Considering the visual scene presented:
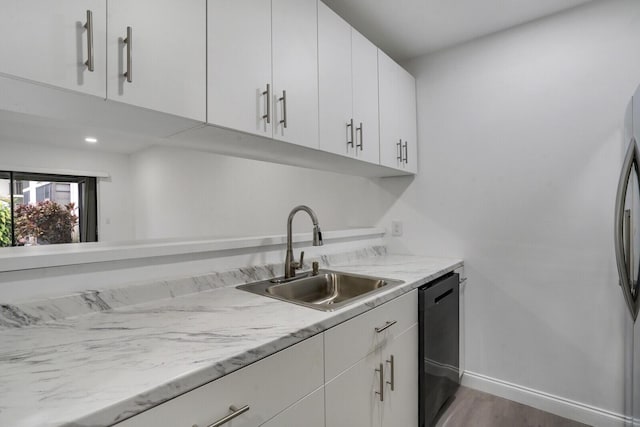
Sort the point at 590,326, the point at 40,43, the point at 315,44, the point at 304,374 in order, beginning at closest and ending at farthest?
the point at 40,43 < the point at 304,374 < the point at 315,44 < the point at 590,326

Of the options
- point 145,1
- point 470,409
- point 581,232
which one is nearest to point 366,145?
point 145,1

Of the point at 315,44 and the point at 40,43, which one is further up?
the point at 315,44

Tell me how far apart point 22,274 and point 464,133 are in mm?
2378

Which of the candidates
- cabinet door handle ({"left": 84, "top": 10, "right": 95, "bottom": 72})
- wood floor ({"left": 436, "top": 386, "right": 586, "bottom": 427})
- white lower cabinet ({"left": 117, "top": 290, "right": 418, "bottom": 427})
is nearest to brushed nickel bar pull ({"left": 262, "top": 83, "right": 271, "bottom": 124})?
cabinet door handle ({"left": 84, "top": 10, "right": 95, "bottom": 72})

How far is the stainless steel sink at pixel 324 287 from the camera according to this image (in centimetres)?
145

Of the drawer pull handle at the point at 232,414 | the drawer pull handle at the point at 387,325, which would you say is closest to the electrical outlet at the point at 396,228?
the drawer pull handle at the point at 387,325

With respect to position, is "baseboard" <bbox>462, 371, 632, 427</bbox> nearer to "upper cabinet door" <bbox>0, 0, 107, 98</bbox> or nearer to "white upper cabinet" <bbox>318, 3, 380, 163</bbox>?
"white upper cabinet" <bbox>318, 3, 380, 163</bbox>

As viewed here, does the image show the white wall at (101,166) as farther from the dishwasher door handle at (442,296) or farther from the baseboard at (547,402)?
the baseboard at (547,402)

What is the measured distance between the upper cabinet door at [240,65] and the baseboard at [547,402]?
209cm

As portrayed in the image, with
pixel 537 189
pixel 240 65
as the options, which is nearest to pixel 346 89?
pixel 240 65

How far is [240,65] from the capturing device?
1171 millimetres

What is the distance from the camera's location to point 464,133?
85.4 inches

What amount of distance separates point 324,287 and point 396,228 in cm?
97

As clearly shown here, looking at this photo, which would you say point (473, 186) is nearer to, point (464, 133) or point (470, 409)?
point (464, 133)
